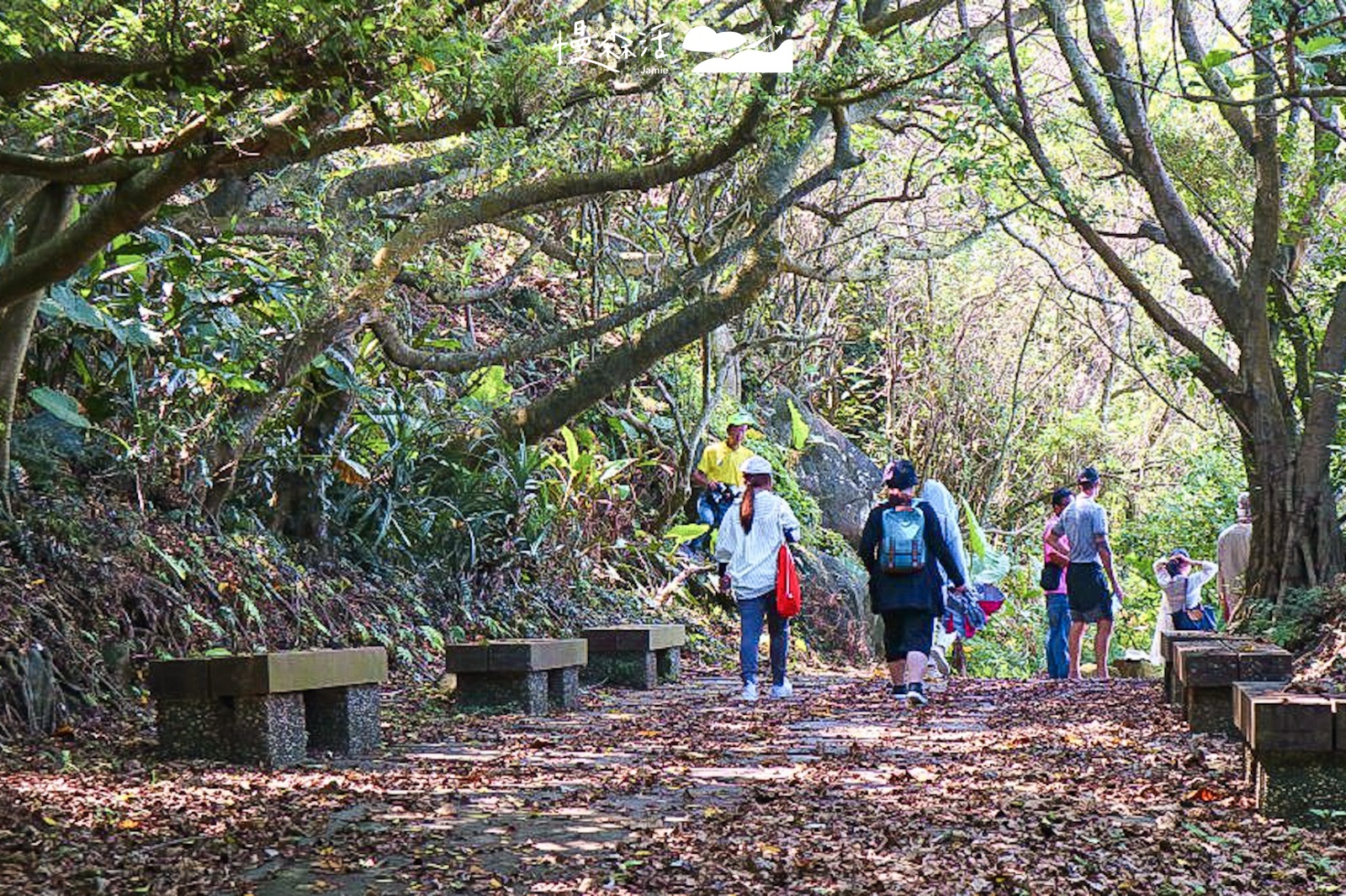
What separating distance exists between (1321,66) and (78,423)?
28.1 ft

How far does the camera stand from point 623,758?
8906 mm

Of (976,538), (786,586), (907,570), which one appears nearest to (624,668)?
(786,586)

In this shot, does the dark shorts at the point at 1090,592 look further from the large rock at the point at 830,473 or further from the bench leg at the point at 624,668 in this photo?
the large rock at the point at 830,473

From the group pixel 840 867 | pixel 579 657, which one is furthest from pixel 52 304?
pixel 840 867

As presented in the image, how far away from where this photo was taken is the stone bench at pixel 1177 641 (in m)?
9.83

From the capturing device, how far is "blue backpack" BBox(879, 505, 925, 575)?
11945mm

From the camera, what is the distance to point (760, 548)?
1276 cm

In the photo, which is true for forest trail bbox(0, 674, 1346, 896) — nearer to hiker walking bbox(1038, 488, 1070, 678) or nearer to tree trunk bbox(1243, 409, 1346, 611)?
tree trunk bbox(1243, 409, 1346, 611)

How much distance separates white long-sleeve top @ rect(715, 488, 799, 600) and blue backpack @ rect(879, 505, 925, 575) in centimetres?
86

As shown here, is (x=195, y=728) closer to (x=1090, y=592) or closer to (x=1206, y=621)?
(x=1090, y=592)

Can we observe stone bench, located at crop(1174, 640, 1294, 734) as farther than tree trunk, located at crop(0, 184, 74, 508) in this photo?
No

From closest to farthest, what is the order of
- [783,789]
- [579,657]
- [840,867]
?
[840,867] → [783,789] → [579,657]

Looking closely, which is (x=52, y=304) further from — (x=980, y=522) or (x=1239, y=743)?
(x=980, y=522)

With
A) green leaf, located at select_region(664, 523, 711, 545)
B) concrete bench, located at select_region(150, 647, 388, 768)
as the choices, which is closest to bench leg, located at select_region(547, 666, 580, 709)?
concrete bench, located at select_region(150, 647, 388, 768)
